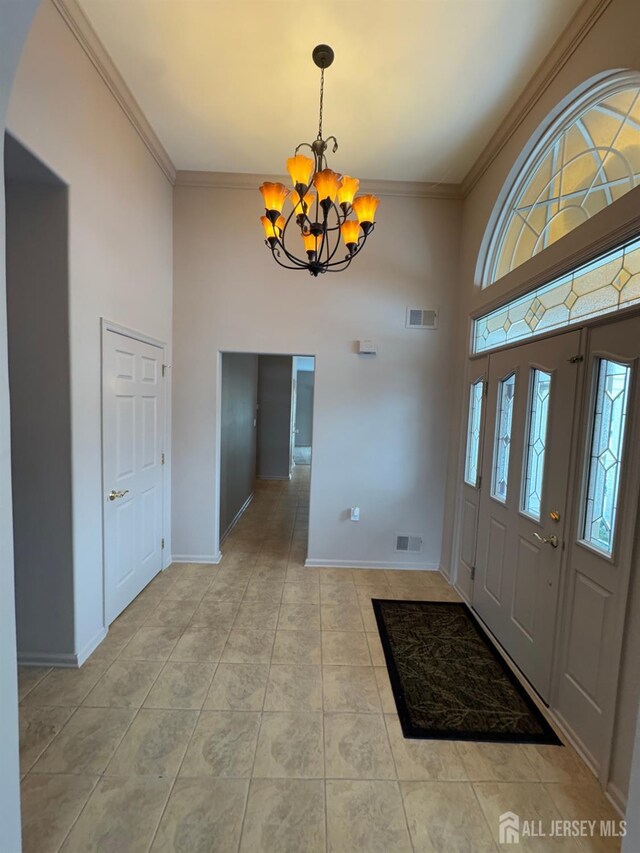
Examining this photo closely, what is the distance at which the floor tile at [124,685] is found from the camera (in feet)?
6.31

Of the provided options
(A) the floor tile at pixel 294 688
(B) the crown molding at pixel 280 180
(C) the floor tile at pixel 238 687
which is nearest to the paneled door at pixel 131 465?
(C) the floor tile at pixel 238 687

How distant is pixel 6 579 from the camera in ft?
3.40

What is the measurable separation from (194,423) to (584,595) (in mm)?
3179

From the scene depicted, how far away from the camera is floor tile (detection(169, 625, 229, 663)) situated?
2.27 metres

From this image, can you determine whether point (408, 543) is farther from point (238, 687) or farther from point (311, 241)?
point (311, 241)

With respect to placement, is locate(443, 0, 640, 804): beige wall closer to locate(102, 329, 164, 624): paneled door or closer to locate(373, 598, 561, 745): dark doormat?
locate(373, 598, 561, 745): dark doormat

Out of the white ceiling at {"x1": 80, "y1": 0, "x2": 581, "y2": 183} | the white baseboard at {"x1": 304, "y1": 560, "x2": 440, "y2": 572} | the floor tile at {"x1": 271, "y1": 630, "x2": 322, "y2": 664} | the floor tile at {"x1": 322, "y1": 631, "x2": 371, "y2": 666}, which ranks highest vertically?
the white ceiling at {"x1": 80, "y1": 0, "x2": 581, "y2": 183}

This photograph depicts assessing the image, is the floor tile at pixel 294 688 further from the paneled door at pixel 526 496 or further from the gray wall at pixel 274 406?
the gray wall at pixel 274 406

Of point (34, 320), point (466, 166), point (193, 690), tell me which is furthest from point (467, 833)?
point (466, 166)

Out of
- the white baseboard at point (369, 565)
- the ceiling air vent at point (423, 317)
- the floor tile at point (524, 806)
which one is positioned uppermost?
the ceiling air vent at point (423, 317)

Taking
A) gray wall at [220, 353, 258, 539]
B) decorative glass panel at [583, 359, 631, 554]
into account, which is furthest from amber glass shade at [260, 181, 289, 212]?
gray wall at [220, 353, 258, 539]

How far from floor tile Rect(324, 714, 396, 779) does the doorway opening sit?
2055 mm

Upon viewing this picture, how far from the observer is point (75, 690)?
199 cm

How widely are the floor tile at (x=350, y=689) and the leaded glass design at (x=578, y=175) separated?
2.89 metres
